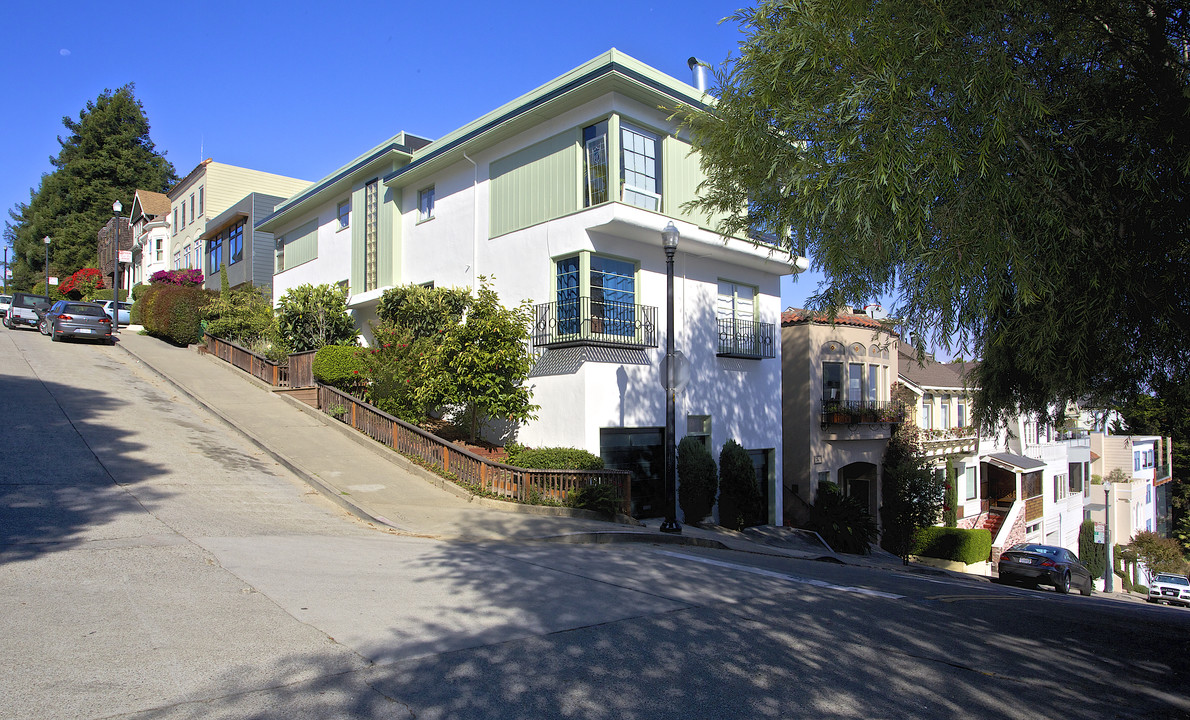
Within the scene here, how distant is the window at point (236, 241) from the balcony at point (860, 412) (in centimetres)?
2734

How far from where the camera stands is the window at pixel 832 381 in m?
25.0

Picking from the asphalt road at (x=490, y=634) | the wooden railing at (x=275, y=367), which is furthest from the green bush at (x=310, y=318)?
the asphalt road at (x=490, y=634)

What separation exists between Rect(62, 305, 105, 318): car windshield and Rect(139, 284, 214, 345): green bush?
2.19 metres

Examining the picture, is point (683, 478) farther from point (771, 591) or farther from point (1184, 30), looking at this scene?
point (1184, 30)

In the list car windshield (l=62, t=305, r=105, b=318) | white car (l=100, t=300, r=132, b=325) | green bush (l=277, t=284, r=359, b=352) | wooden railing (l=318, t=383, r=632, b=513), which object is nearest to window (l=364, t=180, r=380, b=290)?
green bush (l=277, t=284, r=359, b=352)

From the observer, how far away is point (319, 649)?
519 cm

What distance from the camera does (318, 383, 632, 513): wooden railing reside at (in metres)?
13.9

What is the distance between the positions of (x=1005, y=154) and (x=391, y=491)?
11.3 metres

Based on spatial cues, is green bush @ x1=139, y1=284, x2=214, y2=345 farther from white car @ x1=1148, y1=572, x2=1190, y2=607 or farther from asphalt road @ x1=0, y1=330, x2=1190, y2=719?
white car @ x1=1148, y1=572, x2=1190, y2=607

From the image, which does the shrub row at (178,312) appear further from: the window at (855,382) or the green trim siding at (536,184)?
the window at (855,382)

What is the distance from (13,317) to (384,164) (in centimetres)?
2250

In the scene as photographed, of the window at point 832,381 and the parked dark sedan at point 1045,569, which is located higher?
the window at point 832,381

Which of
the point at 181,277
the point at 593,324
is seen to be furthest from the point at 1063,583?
the point at 181,277

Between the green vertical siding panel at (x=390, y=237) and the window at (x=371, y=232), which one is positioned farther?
the window at (x=371, y=232)
